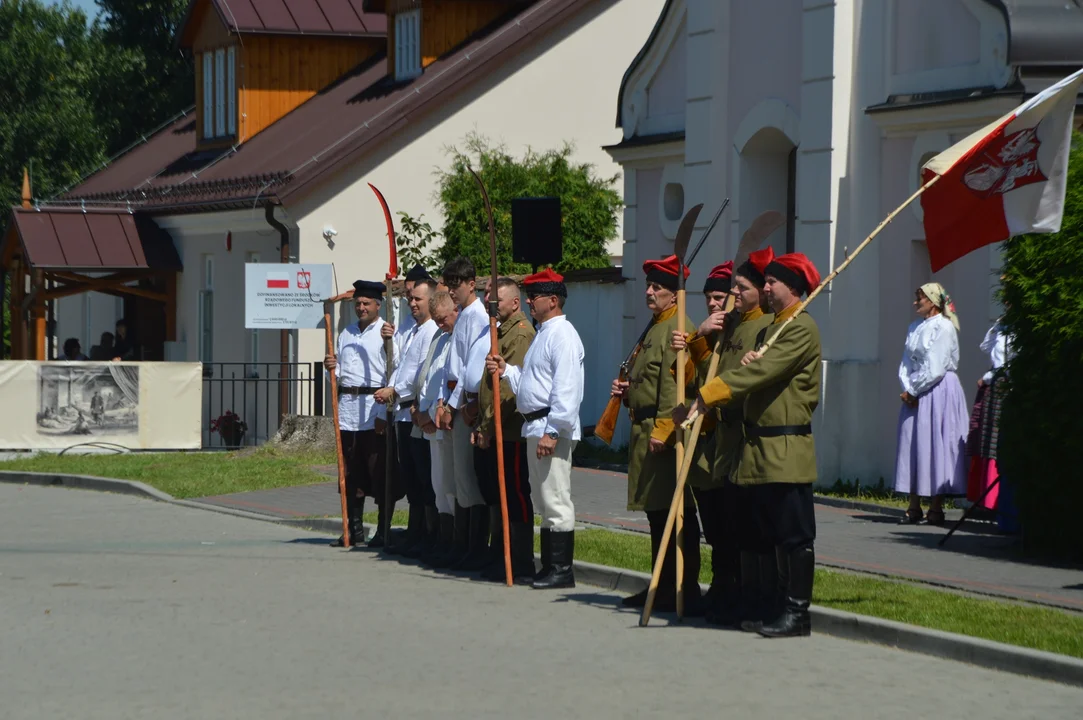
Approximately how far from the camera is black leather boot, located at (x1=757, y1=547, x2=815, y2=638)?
29.9 ft

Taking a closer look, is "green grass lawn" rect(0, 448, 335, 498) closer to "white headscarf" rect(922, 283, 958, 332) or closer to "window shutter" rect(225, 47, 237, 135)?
"white headscarf" rect(922, 283, 958, 332)

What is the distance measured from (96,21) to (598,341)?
35482 millimetres

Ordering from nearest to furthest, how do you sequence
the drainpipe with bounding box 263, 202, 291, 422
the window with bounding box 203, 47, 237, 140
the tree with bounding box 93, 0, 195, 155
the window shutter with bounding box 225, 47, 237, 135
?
the drainpipe with bounding box 263, 202, 291, 422 < the window shutter with bounding box 225, 47, 237, 135 < the window with bounding box 203, 47, 237, 140 < the tree with bounding box 93, 0, 195, 155

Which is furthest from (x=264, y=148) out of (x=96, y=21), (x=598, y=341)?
(x=96, y=21)

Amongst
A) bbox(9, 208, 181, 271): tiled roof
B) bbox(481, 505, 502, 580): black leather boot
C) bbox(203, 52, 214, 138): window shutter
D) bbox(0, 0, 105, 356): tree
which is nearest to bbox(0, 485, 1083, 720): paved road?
bbox(481, 505, 502, 580): black leather boot

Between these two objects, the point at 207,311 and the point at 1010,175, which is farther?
the point at 207,311

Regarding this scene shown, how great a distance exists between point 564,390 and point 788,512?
7.28ft

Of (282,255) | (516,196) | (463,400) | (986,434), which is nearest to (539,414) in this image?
(463,400)

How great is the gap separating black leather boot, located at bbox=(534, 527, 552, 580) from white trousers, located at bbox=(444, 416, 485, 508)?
0.86 meters

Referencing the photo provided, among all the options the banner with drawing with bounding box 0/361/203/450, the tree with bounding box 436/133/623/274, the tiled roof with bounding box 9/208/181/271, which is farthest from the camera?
the tiled roof with bounding box 9/208/181/271

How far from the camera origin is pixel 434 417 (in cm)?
1222

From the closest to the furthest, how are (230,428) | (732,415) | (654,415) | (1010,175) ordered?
(732,415)
(1010,175)
(654,415)
(230,428)

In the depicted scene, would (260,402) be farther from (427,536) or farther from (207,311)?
(427,536)

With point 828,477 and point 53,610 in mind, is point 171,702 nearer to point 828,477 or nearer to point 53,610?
point 53,610
